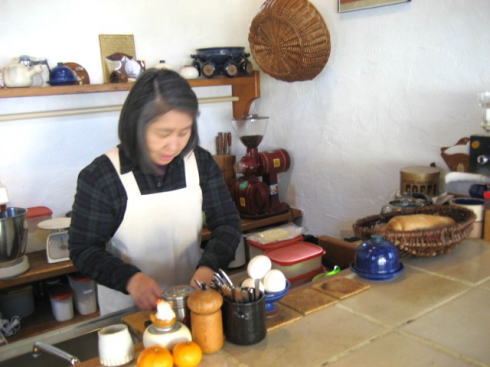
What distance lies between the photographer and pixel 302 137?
3.07m

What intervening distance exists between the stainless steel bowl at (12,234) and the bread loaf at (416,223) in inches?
54.7

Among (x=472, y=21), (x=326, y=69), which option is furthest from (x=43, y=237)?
(x=472, y=21)

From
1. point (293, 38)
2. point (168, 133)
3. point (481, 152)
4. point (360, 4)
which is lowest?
point (481, 152)

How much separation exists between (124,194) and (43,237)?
1151 mm

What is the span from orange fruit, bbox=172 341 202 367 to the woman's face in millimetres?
656

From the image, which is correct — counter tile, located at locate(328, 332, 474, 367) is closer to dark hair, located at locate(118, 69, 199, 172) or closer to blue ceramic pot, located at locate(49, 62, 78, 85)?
dark hair, located at locate(118, 69, 199, 172)

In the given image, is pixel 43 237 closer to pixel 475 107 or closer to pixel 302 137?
pixel 302 137

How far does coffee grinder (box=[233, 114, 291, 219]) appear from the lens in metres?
3.04

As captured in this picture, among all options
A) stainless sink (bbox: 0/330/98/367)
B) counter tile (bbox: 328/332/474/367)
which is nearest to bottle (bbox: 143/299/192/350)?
counter tile (bbox: 328/332/474/367)

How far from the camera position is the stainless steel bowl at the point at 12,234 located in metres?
1.96

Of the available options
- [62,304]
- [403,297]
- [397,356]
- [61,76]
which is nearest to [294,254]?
[403,297]

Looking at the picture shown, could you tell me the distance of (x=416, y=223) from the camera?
151cm

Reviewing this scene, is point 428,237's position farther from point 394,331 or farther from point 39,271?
point 39,271

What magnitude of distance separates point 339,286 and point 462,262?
42 cm
